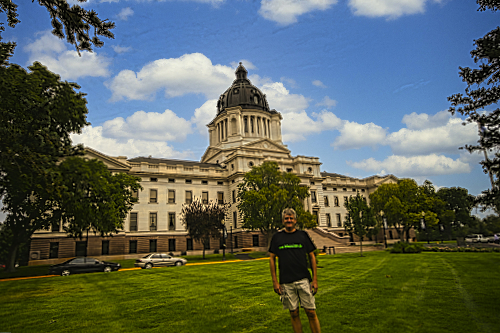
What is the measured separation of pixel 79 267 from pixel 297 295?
25.4 meters

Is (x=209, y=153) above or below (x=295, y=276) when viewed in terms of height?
above

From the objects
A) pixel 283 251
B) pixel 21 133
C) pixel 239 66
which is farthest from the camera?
pixel 239 66

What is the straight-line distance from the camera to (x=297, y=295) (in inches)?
223

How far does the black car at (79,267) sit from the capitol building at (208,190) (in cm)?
1454

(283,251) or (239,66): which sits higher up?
(239,66)

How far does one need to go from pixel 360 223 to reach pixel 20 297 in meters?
36.3

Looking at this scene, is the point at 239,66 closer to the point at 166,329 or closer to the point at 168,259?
the point at 168,259

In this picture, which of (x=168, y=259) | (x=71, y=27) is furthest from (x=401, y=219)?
(x=71, y=27)

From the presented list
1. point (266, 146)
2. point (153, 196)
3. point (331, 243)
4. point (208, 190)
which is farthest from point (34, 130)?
point (266, 146)

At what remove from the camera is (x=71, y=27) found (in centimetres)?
984

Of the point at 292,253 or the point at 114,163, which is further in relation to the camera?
the point at 114,163

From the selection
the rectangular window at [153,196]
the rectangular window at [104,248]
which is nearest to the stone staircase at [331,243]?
the rectangular window at [153,196]

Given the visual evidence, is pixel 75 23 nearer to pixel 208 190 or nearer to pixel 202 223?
pixel 202 223

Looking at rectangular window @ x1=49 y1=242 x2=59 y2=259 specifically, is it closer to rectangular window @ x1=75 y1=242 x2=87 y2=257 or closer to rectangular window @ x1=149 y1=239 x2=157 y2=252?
rectangular window @ x1=75 y1=242 x2=87 y2=257
